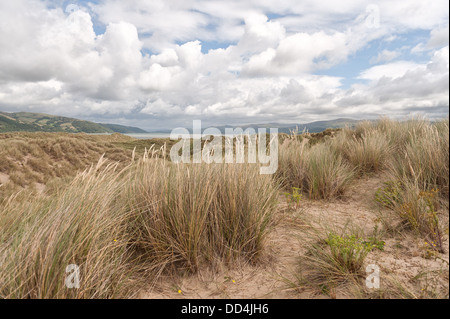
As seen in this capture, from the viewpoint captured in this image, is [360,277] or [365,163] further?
[365,163]

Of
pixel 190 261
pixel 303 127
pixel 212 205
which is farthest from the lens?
pixel 303 127

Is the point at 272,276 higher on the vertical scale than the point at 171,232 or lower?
lower

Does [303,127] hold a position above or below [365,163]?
above

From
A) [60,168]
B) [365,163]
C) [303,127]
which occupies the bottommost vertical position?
[60,168]

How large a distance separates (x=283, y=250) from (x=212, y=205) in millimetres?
997

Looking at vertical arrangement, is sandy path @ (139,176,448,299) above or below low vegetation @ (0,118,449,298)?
below

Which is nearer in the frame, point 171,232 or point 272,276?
point 272,276

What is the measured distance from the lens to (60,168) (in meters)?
13.7

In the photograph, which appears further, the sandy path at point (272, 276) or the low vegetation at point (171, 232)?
the sandy path at point (272, 276)

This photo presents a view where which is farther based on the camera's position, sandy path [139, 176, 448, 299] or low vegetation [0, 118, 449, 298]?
sandy path [139, 176, 448, 299]

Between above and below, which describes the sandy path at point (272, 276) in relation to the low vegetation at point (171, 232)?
below
